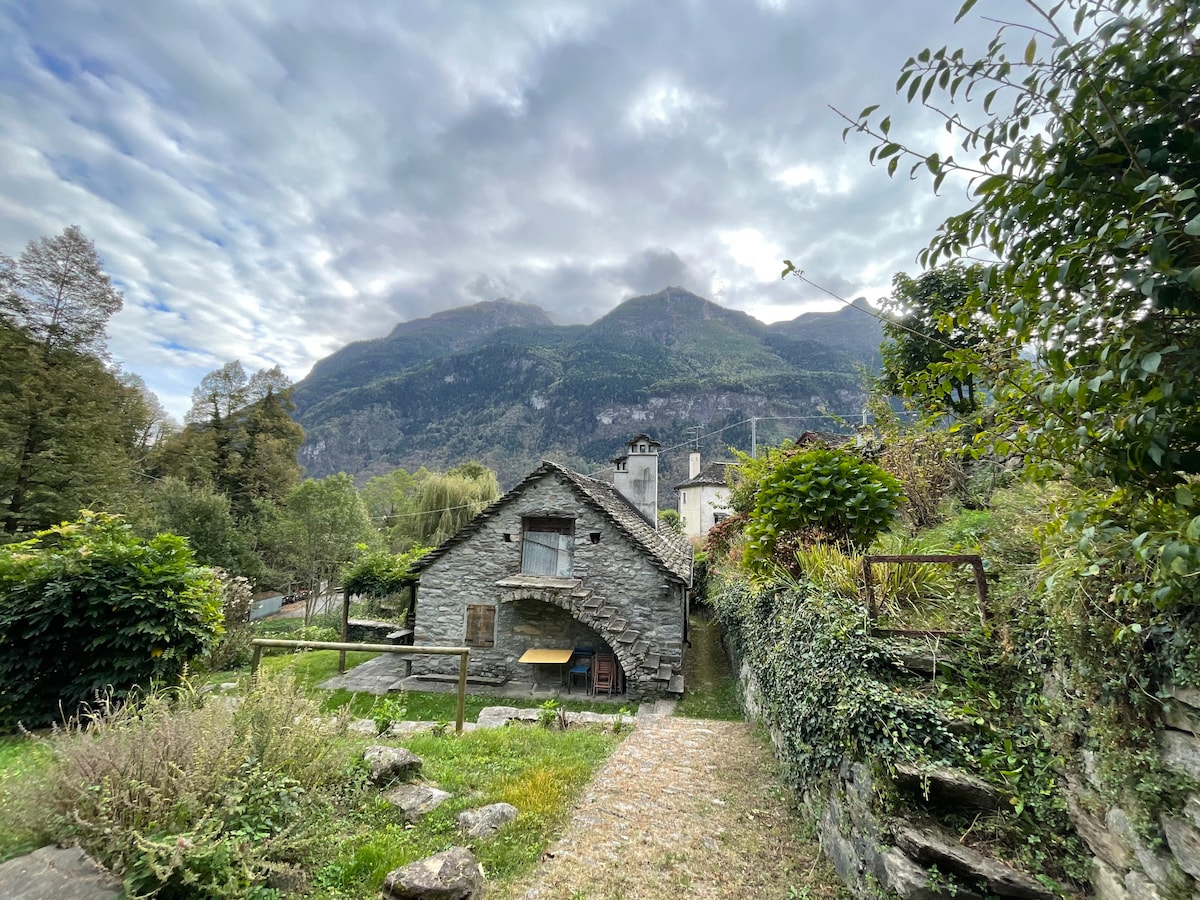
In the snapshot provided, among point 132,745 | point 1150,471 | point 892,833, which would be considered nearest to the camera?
point 1150,471

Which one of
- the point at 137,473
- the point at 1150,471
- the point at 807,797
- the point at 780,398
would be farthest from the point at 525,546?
the point at 780,398

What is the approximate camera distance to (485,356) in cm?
9912

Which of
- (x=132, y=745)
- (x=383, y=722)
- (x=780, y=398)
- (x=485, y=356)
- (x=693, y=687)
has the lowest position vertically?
(x=693, y=687)

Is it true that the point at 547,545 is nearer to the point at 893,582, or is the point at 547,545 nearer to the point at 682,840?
the point at 682,840

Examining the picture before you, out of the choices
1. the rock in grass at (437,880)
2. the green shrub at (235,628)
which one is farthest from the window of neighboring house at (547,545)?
the rock in grass at (437,880)

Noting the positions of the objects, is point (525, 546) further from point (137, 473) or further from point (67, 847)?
point (137, 473)

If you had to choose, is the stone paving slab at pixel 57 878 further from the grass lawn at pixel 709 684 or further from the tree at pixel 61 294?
the tree at pixel 61 294

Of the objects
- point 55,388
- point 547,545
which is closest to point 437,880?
point 547,545

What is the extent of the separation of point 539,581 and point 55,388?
55.0 feet

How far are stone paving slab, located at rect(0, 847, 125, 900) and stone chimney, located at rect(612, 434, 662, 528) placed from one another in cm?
1761

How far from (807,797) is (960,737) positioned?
1655 millimetres

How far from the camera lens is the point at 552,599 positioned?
11.4 m

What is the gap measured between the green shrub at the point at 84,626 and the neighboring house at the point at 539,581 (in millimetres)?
6092

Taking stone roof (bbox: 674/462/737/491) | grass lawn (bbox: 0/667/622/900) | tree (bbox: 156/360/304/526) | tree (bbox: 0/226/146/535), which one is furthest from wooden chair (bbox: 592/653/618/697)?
tree (bbox: 156/360/304/526)
